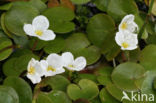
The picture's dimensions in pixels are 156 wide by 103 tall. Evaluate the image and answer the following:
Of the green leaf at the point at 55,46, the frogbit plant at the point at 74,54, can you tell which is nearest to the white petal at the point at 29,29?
the frogbit plant at the point at 74,54

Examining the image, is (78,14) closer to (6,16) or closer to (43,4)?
(43,4)

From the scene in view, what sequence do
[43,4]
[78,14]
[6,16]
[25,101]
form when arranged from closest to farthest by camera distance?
[25,101], [6,16], [43,4], [78,14]

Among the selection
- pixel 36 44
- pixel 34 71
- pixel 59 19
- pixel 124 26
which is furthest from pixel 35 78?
pixel 124 26

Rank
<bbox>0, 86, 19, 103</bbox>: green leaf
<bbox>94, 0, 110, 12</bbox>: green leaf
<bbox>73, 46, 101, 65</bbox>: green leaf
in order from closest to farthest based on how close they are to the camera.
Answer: <bbox>0, 86, 19, 103</bbox>: green leaf
<bbox>73, 46, 101, 65</bbox>: green leaf
<bbox>94, 0, 110, 12</bbox>: green leaf

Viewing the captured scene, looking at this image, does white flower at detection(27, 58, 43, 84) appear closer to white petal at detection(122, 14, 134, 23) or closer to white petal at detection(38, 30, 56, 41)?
white petal at detection(38, 30, 56, 41)

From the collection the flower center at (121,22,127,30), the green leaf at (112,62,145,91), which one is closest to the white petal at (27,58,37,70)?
the green leaf at (112,62,145,91)

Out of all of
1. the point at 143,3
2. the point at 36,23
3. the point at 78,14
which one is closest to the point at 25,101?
the point at 36,23

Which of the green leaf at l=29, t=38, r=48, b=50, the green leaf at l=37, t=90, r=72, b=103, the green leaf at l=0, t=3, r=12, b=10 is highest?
the green leaf at l=0, t=3, r=12, b=10

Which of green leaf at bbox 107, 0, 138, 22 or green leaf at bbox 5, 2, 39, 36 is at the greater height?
green leaf at bbox 5, 2, 39, 36
